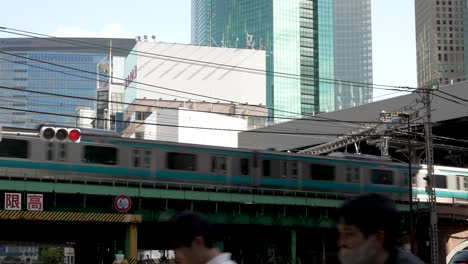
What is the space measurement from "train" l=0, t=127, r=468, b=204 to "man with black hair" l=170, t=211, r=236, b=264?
2917 cm

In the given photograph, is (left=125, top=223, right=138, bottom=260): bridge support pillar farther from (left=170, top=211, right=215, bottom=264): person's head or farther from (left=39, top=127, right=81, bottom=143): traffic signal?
(left=170, top=211, right=215, bottom=264): person's head

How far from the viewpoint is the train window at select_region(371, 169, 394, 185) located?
1855 inches

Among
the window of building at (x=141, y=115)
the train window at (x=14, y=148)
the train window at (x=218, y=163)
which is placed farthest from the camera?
the window of building at (x=141, y=115)

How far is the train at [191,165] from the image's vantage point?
3644cm

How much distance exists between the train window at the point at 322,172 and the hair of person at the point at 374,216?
40.6 meters

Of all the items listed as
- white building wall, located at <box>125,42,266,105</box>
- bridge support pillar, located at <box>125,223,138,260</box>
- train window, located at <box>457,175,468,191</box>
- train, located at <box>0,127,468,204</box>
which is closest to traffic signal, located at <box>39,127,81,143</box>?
train, located at <box>0,127,468,204</box>

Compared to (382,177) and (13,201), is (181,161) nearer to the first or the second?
(13,201)

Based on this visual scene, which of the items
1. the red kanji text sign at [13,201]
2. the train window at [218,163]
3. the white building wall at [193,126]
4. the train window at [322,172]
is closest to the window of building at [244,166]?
the train window at [218,163]

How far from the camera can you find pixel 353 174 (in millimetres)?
46406

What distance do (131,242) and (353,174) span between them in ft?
46.2

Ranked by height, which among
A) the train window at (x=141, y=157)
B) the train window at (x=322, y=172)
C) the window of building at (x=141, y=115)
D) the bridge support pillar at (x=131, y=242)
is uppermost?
the window of building at (x=141, y=115)

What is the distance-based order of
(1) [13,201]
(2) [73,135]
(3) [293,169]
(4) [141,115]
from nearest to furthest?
(2) [73,135]
(1) [13,201]
(3) [293,169]
(4) [141,115]

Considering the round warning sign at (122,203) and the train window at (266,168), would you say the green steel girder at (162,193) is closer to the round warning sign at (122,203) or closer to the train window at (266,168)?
the round warning sign at (122,203)

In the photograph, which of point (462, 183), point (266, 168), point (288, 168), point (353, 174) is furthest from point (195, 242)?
point (462, 183)
